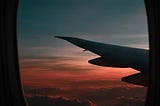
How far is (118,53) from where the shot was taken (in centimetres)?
287

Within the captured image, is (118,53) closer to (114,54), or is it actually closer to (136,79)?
(114,54)

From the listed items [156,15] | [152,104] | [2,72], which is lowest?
[152,104]

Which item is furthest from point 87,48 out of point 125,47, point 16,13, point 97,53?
point 16,13

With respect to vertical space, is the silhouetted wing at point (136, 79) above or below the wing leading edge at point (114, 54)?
below

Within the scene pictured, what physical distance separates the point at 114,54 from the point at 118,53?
5 centimetres

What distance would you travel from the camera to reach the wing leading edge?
2670mm

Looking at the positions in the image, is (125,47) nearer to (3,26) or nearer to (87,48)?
(87,48)

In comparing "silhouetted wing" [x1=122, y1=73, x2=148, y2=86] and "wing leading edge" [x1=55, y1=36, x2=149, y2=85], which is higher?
"wing leading edge" [x1=55, y1=36, x2=149, y2=85]

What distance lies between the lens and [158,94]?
2.03 meters

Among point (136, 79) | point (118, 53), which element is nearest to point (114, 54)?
point (118, 53)

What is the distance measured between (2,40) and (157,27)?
114cm

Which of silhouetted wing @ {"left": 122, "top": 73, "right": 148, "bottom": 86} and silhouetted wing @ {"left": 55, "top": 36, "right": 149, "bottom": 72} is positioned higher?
silhouetted wing @ {"left": 55, "top": 36, "right": 149, "bottom": 72}

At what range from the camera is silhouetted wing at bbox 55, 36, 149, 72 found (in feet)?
8.65

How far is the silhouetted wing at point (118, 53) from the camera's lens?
2.64 m
